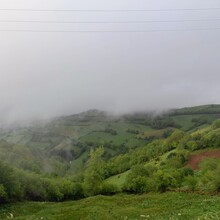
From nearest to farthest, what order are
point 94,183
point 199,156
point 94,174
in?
point 94,174
point 94,183
point 199,156

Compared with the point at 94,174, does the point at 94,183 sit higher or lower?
lower

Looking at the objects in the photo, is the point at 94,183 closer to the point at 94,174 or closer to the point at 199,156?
the point at 94,174

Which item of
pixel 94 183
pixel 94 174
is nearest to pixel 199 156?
pixel 94 183

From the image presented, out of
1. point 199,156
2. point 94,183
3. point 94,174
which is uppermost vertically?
point 94,174

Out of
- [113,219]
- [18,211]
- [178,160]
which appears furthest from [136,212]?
[178,160]

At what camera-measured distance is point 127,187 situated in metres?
125

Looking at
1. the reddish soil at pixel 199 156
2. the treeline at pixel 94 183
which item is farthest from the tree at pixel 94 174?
the reddish soil at pixel 199 156

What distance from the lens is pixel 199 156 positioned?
567 feet

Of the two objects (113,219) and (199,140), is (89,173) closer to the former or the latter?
(113,219)

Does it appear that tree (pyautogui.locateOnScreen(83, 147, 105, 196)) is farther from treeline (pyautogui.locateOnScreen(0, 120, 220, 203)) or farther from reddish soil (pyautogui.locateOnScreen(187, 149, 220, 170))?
reddish soil (pyautogui.locateOnScreen(187, 149, 220, 170))

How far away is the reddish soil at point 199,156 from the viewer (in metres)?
159

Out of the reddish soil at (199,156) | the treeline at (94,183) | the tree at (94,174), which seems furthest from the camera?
the reddish soil at (199,156)

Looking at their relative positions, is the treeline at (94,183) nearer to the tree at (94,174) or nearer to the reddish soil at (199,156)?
the tree at (94,174)

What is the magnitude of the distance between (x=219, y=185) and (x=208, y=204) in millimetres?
31863
